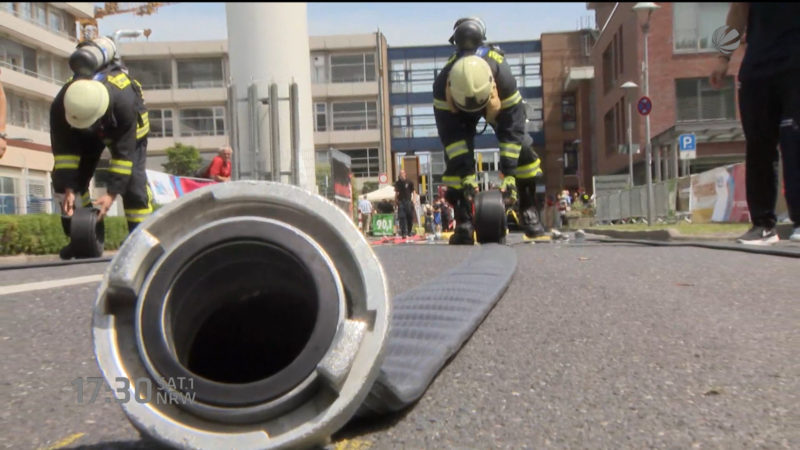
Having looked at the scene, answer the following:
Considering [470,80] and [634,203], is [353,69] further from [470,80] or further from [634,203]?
[634,203]

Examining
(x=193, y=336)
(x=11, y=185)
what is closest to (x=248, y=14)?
(x=193, y=336)

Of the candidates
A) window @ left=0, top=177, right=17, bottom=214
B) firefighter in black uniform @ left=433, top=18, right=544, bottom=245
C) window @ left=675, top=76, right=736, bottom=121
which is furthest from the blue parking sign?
window @ left=0, top=177, right=17, bottom=214

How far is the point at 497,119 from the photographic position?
504 centimetres

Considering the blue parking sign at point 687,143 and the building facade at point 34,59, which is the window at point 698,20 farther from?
the blue parking sign at point 687,143

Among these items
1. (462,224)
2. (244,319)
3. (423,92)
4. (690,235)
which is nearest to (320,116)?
(423,92)

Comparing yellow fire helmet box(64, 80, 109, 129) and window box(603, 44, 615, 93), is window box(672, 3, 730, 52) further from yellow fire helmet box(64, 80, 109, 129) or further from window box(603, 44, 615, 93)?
yellow fire helmet box(64, 80, 109, 129)

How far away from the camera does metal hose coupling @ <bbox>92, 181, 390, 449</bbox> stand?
123cm

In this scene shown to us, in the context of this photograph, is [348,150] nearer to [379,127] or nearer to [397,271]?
[379,127]

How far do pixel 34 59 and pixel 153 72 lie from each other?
1.78ft

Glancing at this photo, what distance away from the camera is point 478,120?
17.4ft

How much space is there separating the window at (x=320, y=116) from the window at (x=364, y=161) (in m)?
0.25

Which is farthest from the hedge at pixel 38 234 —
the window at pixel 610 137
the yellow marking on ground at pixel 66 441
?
the window at pixel 610 137

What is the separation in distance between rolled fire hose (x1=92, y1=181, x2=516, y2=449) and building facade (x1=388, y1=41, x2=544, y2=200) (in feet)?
3.69

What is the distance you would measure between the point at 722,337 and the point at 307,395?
1.61m
